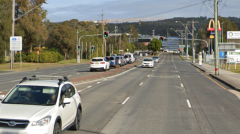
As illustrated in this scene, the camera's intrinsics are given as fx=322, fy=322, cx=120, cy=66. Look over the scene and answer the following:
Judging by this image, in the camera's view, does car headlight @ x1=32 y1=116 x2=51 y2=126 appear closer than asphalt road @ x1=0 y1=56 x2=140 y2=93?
Yes

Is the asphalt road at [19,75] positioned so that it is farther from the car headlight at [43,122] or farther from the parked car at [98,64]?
the car headlight at [43,122]

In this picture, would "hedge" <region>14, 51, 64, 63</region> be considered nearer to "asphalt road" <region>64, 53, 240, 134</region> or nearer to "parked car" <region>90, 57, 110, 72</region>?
"parked car" <region>90, 57, 110, 72</region>

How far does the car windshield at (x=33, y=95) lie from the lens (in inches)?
301

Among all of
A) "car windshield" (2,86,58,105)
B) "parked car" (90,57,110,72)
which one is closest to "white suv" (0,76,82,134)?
"car windshield" (2,86,58,105)

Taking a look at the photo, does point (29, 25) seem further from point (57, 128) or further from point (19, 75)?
point (57, 128)

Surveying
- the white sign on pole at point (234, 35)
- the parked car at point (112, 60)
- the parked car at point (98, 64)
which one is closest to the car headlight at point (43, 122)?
the parked car at point (98, 64)

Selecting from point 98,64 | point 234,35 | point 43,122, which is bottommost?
point 43,122

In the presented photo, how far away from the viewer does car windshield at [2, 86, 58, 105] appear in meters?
7.66

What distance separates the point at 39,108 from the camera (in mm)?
7152

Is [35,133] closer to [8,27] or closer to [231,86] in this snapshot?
[231,86]

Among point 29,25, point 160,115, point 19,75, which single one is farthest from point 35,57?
point 160,115

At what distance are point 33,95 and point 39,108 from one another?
2.73 feet

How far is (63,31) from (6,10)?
90.7 feet

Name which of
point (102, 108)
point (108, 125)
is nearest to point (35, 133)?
point (108, 125)
